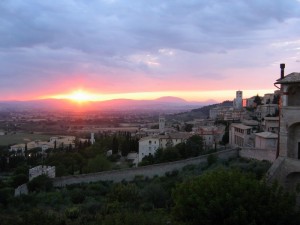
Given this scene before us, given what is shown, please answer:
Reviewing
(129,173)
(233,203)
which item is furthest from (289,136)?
(129,173)

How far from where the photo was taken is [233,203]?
962 cm

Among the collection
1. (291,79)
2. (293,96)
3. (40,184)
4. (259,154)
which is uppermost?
(291,79)

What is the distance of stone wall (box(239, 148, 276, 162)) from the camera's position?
2398 cm

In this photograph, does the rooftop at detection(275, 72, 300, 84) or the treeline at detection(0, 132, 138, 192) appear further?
the treeline at detection(0, 132, 138, 192)

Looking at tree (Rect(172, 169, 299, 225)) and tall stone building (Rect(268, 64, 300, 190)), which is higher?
tall stone building (Rect(268, 64, 300, 190))

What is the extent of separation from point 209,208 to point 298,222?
2.18m

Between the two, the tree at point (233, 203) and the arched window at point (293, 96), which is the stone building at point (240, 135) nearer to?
the arched window at point (293, 96)

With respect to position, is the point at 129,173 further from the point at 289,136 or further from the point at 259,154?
the point at 289,136

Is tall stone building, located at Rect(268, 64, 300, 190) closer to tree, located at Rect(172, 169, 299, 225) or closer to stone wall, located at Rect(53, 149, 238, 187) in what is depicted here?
tree, located at Rect(172, 169, 299, 225)

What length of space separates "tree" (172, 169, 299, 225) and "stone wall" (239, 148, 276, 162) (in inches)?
537

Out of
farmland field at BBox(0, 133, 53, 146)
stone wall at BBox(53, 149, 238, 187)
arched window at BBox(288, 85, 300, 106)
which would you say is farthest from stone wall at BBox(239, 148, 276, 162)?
farmland field at BBox(0, 133, 53, 146)

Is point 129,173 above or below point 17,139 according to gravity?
above

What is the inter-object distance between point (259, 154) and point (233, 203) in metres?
16.7

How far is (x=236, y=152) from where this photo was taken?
29.5 m
